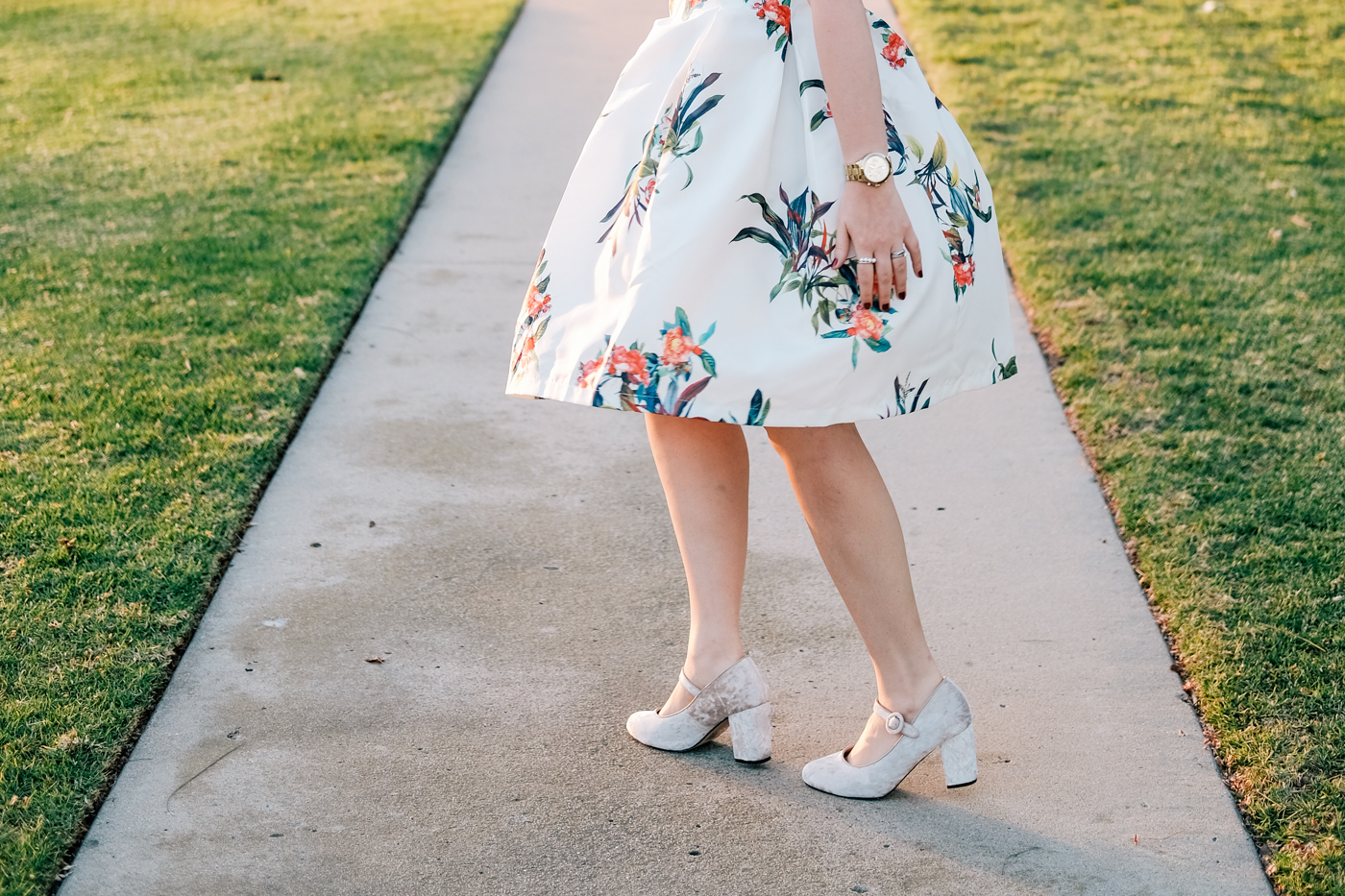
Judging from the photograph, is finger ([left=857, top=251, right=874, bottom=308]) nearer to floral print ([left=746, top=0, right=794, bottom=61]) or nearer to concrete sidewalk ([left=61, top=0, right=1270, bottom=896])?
floral print ([left=746, top=0, right=794, bottom=61])

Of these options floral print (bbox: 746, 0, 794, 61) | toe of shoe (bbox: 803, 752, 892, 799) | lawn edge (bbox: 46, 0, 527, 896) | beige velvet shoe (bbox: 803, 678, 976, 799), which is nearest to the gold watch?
floral print (bbox: 746, 0, 794, 61)

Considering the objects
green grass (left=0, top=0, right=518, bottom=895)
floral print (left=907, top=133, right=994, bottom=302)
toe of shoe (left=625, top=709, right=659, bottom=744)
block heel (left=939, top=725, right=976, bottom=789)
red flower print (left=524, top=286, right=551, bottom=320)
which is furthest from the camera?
green grass (left=0, top=0, right=518, bottom=895)

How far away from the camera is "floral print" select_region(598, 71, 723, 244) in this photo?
1.98m

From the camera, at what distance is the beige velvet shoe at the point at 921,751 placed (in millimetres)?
2211

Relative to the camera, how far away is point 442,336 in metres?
4.23

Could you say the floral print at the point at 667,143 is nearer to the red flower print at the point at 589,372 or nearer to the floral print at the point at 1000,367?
the red flower print at the point at 589,372

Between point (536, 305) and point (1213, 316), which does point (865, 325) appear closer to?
point (536, 305)

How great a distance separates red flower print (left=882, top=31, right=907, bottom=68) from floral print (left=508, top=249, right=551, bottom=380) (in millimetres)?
639

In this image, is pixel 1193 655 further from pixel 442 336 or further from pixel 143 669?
pixel 442 336

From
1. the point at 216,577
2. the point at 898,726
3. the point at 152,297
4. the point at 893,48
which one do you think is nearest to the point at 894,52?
the point at 893,48

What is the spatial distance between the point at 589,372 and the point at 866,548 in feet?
1.75

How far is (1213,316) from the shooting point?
4141 mm

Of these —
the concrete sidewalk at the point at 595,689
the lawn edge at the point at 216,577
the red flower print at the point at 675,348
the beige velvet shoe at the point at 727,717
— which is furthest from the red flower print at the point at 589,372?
the lawn edge at the point at 216,577

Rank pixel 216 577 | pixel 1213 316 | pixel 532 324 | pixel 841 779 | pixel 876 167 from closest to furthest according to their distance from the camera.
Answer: pixel 876 167, pixel 532 324, pixel 841 779, pixel 216 577, pixel 1213 316
